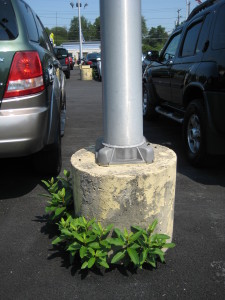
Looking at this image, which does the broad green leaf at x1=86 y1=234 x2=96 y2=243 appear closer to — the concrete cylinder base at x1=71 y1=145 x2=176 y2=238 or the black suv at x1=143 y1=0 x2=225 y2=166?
the concrete cylinder base at x1=71 y1=145 x2=176 y2=238

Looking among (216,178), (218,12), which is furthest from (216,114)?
(218,12)

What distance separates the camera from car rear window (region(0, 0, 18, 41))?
295 cm

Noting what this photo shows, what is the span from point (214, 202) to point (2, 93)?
2244 millimetres

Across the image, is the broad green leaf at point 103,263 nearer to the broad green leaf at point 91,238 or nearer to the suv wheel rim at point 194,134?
the broad green leaf at point 91,238

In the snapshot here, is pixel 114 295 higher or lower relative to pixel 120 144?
lower

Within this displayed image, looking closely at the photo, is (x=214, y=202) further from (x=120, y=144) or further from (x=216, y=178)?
(x=120, y=144)

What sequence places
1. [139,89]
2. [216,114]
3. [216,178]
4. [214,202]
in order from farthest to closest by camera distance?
[216,178]
[216,114]
[214,202]
[139,89]

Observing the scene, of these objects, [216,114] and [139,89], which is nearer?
[139,89]

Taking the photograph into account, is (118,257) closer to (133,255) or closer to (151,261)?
(133,255)

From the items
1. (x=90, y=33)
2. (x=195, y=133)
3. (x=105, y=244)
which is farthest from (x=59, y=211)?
(x=90, y=33)

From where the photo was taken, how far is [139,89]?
236 centimetres

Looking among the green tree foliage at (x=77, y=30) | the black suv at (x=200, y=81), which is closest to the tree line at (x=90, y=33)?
the green tree foliage at (x=77, y=30)

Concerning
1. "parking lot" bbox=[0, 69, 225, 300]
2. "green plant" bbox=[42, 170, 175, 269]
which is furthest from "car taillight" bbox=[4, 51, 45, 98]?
"green plant" bbox=[42, 170, 175, 269]

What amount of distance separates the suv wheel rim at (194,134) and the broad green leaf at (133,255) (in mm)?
2412
